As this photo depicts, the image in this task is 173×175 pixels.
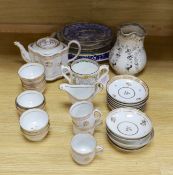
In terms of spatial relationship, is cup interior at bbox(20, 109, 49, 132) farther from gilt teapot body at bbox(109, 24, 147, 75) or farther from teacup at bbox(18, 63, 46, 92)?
gilt teapot body at bbox(109, 24, 147, 75)

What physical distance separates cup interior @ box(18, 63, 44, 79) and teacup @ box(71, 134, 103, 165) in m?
0.27

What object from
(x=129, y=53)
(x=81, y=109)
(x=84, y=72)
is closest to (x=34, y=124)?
(x=81, y=109)

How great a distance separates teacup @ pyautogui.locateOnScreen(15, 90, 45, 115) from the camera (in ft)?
2.84

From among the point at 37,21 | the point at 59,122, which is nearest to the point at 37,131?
the point at 59,122

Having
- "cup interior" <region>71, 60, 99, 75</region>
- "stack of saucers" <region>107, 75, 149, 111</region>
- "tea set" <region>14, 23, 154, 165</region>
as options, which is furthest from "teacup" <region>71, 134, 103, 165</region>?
"cup interior" <region>71, 60, 99, 75</region>

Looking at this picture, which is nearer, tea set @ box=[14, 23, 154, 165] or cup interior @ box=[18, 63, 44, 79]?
tea set @ box=[14, 23, 154, 165]

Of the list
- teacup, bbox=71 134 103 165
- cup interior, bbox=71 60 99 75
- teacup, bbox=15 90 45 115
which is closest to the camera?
teacup, bbox=71 134 103 165

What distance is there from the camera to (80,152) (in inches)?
28.7

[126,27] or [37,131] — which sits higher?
[126,27]

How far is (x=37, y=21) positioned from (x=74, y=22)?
14 cm

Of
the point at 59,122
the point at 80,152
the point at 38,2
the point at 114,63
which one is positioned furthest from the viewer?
the point at 38,2

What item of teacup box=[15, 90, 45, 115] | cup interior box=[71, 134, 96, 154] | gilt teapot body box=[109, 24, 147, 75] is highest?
gilt teapot body box=[109, 24, 147, 75]

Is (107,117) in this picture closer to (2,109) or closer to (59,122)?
(59,122)

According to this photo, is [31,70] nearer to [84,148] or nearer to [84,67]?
[84,67]
